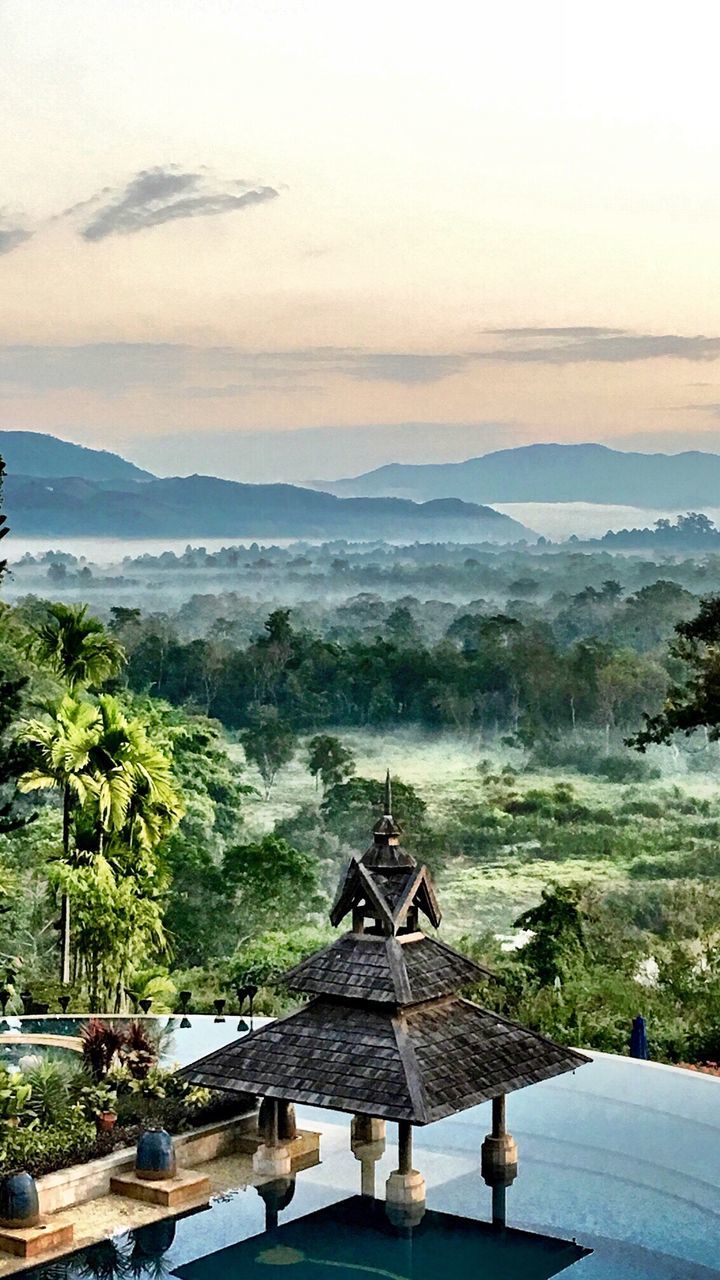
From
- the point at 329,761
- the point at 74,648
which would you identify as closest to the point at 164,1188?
the point at 74,648

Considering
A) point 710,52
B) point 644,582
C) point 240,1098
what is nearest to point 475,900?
point 644,582

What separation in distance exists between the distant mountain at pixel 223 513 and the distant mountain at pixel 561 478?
2.22 feet

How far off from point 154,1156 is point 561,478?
1263 inches

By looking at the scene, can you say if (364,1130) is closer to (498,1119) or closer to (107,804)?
(498,1119)

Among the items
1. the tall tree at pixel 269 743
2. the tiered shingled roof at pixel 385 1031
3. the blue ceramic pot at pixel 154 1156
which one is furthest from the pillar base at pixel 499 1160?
the tall tree at pixel 269 743

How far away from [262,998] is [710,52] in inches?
903

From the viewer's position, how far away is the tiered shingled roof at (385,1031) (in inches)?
487

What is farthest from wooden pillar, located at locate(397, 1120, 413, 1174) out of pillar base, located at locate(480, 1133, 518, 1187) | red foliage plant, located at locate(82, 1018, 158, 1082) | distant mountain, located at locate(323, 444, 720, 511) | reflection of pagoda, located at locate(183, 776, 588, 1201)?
distant mountain, located at locate(323, 444, 720, 511)

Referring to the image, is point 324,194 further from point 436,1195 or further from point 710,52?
point 436,1195

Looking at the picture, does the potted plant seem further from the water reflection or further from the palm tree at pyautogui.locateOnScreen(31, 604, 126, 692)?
the palm tree at pyautogui.locateOnScreen(31, 604, 126, 692)

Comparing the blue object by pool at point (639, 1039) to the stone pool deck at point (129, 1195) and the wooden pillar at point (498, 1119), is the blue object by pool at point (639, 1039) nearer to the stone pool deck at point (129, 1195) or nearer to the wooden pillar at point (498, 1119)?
the wooden pillar at point (498, 1119)

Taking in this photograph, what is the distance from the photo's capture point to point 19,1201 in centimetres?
1187

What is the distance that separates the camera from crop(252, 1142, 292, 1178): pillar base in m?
13.2

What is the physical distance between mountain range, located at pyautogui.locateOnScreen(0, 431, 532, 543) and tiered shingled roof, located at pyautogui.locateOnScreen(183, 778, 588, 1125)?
31.4 metres
